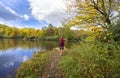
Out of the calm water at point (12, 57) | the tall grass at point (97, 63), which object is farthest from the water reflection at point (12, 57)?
the tall grass at point (97, 63)

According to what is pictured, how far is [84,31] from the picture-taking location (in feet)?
46.7

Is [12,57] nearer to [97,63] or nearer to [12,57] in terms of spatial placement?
[12,57]

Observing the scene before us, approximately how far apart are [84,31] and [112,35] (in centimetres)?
360

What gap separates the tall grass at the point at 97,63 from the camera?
863 cm

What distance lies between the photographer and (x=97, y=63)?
355 inches

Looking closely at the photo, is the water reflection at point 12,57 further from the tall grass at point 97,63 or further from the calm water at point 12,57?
the tall grass at point 97,63

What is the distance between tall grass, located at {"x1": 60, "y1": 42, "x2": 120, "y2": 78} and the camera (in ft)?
28.3

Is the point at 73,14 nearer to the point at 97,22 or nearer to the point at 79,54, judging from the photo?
the point at 97,22

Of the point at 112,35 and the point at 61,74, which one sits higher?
the point at 112,35

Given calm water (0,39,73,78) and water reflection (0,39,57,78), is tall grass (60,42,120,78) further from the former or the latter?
water reflection (0,39,57,78)

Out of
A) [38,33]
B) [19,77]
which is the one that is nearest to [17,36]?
[38,33]

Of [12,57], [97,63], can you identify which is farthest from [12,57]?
[97,63]

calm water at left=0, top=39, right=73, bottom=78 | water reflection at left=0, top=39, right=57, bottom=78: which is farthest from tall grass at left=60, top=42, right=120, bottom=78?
water reflection at left=0, top=39, right=57, bottom=78

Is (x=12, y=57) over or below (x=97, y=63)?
below
